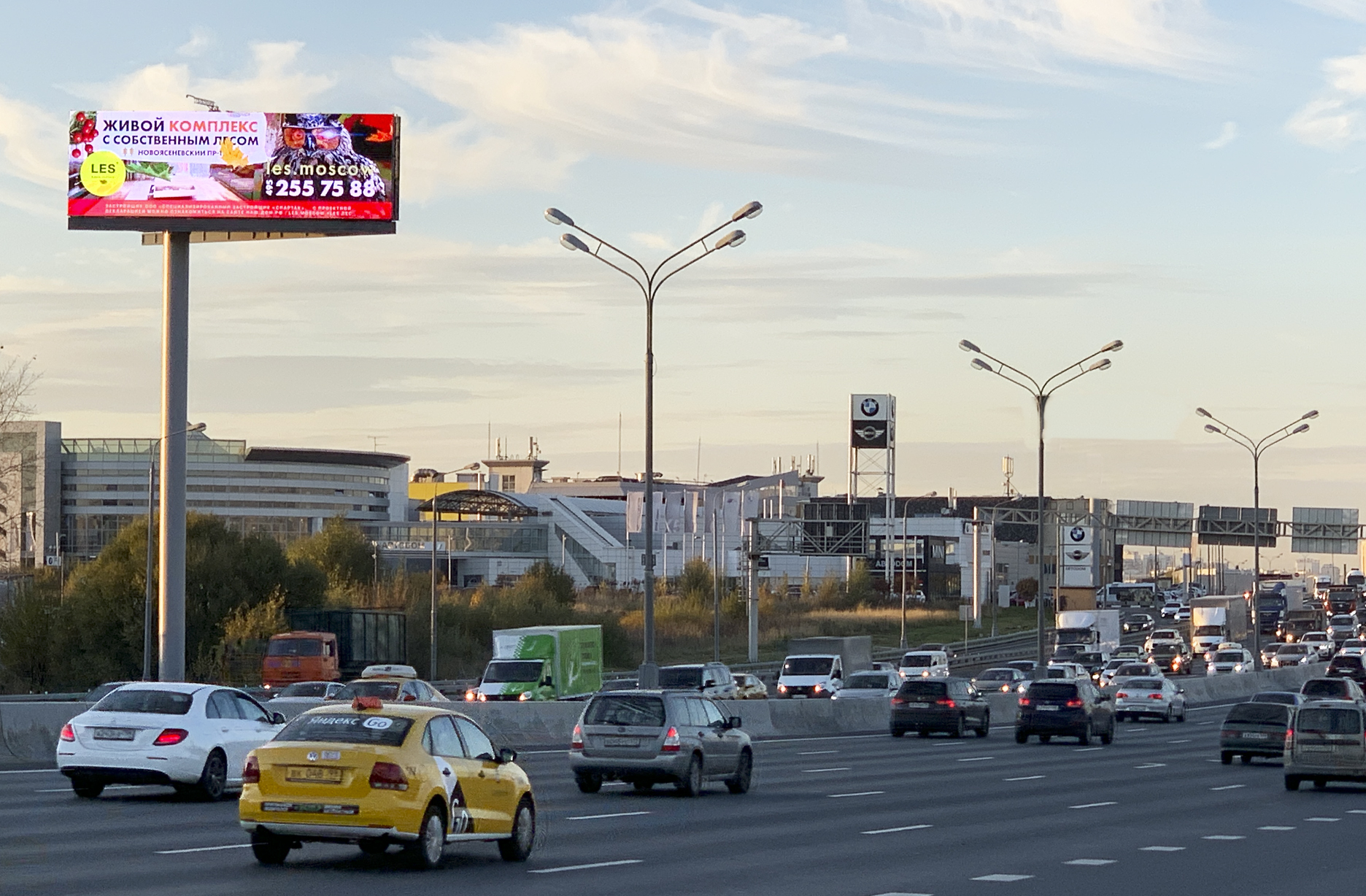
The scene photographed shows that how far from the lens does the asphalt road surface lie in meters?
15.4

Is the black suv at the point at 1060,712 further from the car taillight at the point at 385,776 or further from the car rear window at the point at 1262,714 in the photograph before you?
the car taillight at the point at 385,776

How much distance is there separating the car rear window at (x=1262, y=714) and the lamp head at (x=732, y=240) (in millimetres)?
14850

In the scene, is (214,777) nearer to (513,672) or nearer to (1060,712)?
(1060,712)

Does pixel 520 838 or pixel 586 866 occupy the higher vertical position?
pixel 520 838

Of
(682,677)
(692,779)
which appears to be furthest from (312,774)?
(682,677)

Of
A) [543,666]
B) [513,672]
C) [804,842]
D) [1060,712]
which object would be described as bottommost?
[1060,712]

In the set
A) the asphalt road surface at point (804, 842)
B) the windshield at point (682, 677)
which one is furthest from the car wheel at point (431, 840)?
the windshield at point (682, 677)

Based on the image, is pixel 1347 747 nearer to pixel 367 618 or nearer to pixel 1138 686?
pixel 1138 686

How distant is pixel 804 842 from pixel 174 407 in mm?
32081

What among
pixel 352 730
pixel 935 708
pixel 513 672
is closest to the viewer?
pixel 352 730

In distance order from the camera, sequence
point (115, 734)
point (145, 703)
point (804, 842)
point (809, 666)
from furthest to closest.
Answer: point (809, 666)
point (145, 703)
point (115, 734)
point (804, 842)

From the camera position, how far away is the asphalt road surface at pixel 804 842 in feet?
50.5

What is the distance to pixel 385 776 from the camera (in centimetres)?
1518

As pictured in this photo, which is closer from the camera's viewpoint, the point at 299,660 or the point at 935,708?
the point at 935,708
